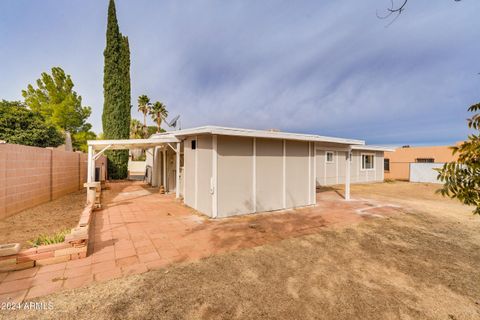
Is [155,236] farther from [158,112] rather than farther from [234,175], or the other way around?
[158,112]

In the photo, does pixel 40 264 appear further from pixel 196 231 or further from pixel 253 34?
pixel 253 34

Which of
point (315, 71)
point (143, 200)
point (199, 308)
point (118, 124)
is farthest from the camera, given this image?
point (118, 124)

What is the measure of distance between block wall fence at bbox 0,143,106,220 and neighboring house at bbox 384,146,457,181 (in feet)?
91.6

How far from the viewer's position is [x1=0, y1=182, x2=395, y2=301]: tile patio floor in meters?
3.20

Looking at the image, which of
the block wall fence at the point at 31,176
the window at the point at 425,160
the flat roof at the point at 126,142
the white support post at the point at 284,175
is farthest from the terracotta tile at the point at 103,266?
the window at the point at 425,160

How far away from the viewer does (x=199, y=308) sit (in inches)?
103

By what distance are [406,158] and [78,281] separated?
28.5m

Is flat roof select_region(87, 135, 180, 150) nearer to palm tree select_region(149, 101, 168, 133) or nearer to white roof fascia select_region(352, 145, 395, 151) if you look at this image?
white roof fascia select_region(352, 145, 395, 151)

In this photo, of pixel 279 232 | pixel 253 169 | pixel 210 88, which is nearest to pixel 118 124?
pixel 210 88

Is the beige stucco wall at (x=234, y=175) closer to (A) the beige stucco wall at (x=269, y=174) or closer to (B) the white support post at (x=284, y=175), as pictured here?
(A) the beige stucco wall at (x=269, y=174)

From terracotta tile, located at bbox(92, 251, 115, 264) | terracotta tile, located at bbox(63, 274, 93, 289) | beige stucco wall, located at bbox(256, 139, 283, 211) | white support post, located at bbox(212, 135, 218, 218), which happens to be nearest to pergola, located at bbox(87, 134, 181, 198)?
white support post, located at bbox(212, 135, 218, 218)

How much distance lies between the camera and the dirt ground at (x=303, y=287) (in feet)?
8.41

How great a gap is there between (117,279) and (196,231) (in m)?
2.35

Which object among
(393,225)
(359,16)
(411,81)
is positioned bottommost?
(393,225)
